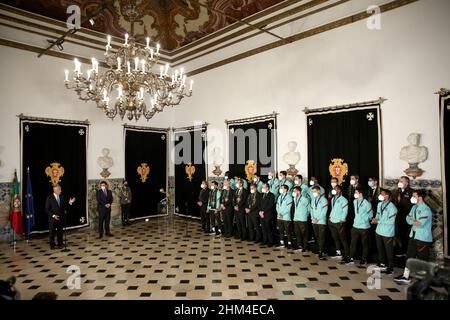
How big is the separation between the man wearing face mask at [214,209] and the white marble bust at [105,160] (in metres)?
4.07

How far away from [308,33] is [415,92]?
346 cm

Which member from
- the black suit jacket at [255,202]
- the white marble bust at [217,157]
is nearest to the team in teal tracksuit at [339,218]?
the black suit jacket at [255,202]

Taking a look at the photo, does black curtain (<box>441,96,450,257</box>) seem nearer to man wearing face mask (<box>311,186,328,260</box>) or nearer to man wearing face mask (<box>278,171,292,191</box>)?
man wearing face mask (<box>311,186,328,260</box>)

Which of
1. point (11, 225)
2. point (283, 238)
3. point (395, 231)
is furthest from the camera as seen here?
point (11, 225)

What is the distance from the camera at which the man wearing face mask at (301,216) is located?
7.90m

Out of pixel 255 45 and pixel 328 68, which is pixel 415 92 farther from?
pixel 255 45

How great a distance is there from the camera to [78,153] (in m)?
10.8

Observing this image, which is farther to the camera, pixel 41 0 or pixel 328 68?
pixel 41 0

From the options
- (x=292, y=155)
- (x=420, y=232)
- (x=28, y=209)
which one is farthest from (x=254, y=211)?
(x=28, y=209)

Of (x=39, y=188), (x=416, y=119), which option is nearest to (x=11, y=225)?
(x=39, y=188)

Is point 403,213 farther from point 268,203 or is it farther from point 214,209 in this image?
point 214,209

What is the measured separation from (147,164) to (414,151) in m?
9.52

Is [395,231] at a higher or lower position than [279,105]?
lower

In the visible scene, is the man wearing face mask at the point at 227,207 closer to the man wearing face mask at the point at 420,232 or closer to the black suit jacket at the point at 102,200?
the black suit jacket at the point at 102,200
